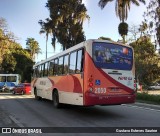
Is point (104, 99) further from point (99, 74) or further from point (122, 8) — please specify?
point (122, 8)

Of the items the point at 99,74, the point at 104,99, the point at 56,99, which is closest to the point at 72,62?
the point at 99,74

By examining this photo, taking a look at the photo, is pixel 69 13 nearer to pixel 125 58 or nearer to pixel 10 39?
pixel 10 39

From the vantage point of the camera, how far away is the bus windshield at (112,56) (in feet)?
44.9

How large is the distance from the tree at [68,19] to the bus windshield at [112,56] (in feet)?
108

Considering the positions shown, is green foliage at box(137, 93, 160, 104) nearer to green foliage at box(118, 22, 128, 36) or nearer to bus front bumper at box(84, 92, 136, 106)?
bus front bumper at box(84, 92, 136, 106)

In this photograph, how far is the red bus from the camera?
1334 centimetres

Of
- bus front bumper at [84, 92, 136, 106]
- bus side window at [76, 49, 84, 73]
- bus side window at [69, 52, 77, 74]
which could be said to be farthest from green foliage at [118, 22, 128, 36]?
bus front bumper at [84, 92, 136, 106]

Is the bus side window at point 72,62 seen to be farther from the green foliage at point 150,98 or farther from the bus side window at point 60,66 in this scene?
the green foliage at point 150,98

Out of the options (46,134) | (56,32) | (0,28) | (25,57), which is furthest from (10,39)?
(46,134)

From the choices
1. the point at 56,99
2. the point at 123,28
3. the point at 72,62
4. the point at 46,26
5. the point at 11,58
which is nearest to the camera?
the point at 72,62

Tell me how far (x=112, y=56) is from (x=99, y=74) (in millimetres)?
1087

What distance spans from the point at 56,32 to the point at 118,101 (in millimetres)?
37736

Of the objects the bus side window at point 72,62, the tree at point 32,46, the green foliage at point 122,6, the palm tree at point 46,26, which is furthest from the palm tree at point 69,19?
the tree at point 32,46

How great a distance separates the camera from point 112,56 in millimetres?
14062
